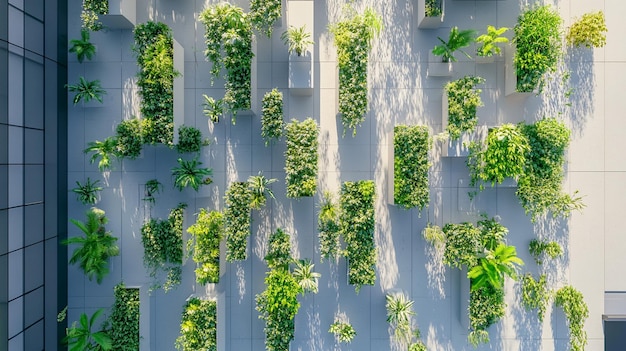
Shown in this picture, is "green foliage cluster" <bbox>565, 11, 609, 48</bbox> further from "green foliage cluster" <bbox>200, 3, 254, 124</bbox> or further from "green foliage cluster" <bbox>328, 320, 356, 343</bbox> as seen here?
"green foliage cluster" <bbox>328, 320, 356, 343</bbox>

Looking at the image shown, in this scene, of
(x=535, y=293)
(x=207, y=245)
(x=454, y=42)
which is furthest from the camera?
(x=535, y=293)

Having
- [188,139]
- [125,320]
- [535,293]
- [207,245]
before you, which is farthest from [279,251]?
[535,293]

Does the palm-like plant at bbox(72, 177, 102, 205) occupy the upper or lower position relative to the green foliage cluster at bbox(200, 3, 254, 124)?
lower

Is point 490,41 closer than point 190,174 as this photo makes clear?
Yes

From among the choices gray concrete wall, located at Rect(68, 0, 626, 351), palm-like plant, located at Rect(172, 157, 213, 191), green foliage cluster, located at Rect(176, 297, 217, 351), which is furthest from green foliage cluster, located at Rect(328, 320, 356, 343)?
palm-like plant, located at Rect(172, 157, 213, 191)

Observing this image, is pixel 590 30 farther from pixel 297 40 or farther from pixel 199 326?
pixel 199 326
